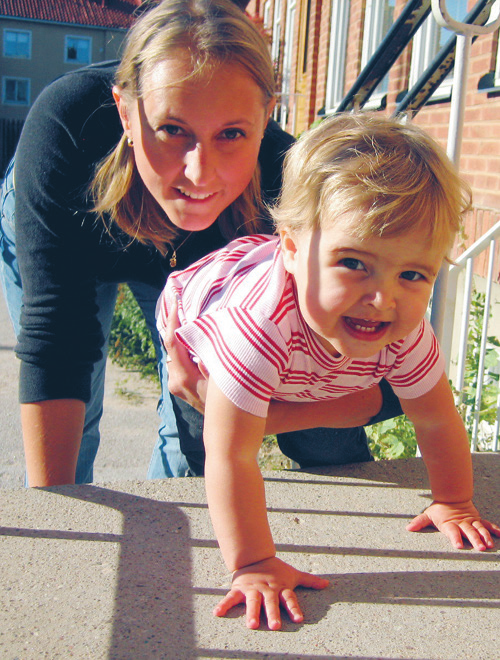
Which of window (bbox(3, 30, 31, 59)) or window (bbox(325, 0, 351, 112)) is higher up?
window (bbox(3, 30, 31, 59))

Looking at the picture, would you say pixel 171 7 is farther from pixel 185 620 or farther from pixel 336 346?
pixel 185 620

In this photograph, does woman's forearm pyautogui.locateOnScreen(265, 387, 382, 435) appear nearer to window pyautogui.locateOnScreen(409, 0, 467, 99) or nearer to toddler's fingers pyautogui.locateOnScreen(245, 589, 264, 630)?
toddler's fingers pyautogui.locateOnScreen(245, 589, 264, 630)

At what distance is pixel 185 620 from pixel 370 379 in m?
0.80

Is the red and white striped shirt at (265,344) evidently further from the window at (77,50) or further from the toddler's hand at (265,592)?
the window at (77,50)

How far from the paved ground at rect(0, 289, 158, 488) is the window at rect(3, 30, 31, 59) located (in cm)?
3409

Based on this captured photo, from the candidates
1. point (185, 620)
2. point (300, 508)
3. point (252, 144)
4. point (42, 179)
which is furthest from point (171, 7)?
point (185, 620)

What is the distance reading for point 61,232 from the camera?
2129 millimetres

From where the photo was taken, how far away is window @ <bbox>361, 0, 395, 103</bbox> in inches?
262

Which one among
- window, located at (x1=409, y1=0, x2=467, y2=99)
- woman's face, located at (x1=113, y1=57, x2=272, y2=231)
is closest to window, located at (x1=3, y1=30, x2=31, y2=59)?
window, located at (x1=409, y1=0, x2=467, y2=99)

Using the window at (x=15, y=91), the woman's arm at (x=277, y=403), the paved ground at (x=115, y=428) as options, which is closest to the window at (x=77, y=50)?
the window at (x=15, y=91)

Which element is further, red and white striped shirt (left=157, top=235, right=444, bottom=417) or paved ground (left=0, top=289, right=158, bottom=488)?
paved ground (left=0, top=289, right=158, bottom=488)

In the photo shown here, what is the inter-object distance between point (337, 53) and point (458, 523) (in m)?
7.46

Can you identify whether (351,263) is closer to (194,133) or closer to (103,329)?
(194,133)

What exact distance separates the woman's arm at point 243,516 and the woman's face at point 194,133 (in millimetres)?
634
